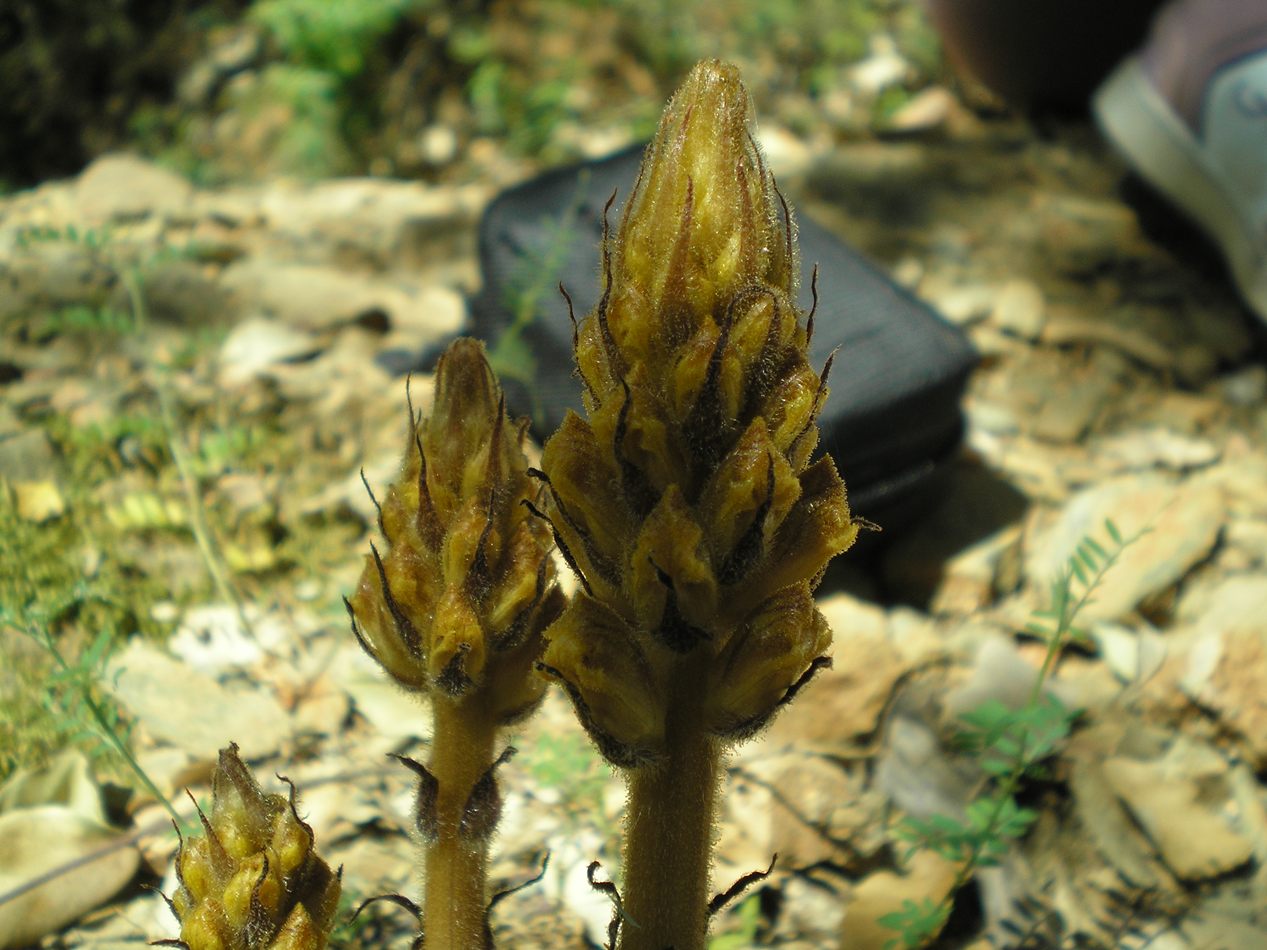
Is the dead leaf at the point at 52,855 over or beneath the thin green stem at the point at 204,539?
beneath

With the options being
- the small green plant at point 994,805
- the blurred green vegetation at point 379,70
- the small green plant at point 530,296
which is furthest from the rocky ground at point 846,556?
the blurred green vegetation at point 379,70

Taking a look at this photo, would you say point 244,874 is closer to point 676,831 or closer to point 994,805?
point 676,831

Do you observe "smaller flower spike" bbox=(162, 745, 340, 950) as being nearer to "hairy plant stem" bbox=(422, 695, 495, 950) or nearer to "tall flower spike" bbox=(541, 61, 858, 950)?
"hairy plant stem" bbox=(422, 695, 495, 950)

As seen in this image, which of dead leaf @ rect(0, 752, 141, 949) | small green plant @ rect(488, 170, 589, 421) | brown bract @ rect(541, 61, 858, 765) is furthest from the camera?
small green plant @ rect(488, 170, 589, 421)

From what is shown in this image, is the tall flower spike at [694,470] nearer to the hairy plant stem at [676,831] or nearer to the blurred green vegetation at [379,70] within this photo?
the hairy plant stem at [676,831]

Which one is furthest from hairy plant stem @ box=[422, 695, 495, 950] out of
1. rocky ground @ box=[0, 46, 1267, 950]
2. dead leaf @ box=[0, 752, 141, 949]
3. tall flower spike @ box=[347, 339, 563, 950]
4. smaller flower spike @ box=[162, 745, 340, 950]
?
dead leaf @ box=[0, 752, 141, 949]

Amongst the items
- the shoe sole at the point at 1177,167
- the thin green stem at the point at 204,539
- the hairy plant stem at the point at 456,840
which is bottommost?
the hairy plant stem at the point at 456,840
